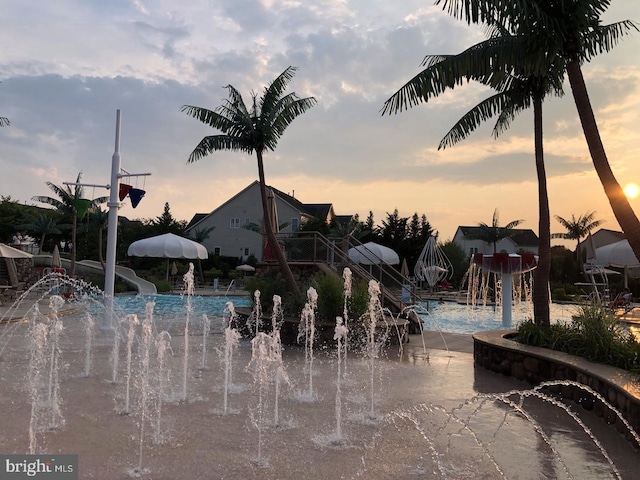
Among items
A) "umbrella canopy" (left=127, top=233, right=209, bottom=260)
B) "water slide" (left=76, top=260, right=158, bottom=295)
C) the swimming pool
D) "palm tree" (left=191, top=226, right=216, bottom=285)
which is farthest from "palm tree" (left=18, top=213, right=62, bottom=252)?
the swimming pool

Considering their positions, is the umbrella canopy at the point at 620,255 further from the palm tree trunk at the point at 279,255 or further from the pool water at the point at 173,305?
the pool water at the point at 173,305

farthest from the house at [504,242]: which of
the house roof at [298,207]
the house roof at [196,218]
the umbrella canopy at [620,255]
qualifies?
the umbrella canopy at [620,255]

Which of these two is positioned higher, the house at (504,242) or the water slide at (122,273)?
the house at (504,242)

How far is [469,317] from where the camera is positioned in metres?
20.9

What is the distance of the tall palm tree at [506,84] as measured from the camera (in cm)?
916

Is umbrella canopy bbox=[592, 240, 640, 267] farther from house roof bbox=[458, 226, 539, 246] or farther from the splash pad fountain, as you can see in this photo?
house roof bbox=[458, 226, 539, 246]

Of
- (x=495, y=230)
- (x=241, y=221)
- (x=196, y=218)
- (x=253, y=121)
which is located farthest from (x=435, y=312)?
(x=196, y=218)

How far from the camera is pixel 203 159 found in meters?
16.2

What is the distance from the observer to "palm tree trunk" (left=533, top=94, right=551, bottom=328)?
383 inches

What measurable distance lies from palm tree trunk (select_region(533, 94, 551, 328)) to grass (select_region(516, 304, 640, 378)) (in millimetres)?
324

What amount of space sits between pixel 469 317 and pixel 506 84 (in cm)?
1187

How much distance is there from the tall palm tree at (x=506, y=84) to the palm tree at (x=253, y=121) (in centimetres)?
522

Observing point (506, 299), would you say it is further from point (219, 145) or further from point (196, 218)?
point (196, 218)

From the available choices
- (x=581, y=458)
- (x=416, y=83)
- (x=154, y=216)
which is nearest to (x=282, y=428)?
(x=581, y=458)
